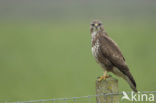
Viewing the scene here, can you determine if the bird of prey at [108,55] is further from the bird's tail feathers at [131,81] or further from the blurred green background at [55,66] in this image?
the blurred green background at [55,66]

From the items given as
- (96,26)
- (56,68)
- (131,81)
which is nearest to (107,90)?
(131,81)

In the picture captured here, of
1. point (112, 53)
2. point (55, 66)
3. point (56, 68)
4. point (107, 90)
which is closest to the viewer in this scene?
point (107, 90)

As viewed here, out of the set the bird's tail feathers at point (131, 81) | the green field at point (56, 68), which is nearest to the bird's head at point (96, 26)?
the bird's tail feathers at point (131, 81)

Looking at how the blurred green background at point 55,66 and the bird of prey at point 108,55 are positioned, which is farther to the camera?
the blurred green background at point 55,66

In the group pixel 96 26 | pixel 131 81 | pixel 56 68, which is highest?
pixel 56 68

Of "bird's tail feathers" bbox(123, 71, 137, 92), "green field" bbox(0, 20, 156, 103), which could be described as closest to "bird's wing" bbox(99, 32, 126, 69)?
"bird's tail feathers" bbox(123, 71, 137, 92)

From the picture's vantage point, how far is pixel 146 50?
2236 cm

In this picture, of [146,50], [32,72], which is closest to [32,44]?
[146,50]

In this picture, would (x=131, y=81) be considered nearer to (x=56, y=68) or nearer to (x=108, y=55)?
(x=108, y=55)

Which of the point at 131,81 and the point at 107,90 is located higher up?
the point at 131,81

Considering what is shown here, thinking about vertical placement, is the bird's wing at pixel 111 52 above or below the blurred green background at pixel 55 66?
below

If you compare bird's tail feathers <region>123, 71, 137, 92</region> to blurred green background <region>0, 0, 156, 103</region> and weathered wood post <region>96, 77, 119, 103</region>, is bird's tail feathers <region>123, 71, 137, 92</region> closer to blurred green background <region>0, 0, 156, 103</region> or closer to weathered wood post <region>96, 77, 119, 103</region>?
weathered wood post <region>96, 77, 119, 103</region>

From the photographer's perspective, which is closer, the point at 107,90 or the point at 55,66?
the point at 107,90

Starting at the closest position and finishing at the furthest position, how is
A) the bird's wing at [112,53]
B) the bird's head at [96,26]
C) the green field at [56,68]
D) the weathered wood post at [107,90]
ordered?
1. the weathered wood post at [107,90]
2. the bird's wing at [112,53]
3. the bird's head at [96,26]
4. the green field at [56,68]
